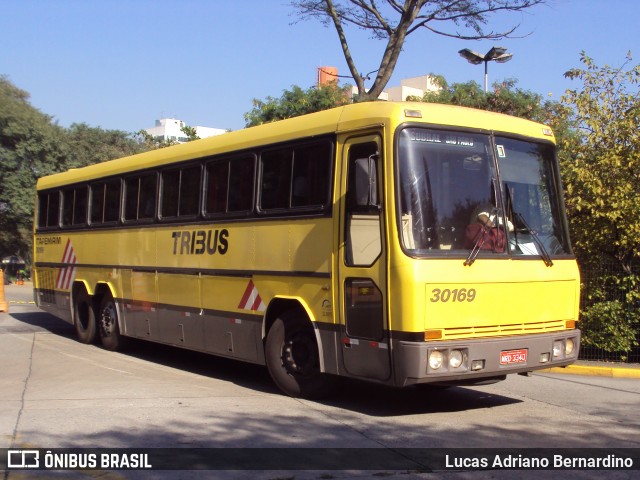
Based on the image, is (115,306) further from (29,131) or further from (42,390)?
(29,131)

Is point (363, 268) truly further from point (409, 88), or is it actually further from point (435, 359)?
point (409, 88)

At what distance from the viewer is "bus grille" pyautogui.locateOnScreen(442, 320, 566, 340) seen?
761 cm

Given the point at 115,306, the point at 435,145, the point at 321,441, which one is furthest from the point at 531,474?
the point at 115,306

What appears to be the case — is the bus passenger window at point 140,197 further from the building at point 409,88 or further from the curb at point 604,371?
the building at point 409,88

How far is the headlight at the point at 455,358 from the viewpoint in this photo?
751 centimetres

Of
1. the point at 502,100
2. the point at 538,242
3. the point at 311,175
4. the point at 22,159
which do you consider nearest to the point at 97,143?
the point at 22,159

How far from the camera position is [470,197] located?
799cm

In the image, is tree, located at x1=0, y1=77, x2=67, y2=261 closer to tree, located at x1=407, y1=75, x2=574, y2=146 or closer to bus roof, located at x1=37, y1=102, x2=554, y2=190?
tree, located at x1=407, y1=75, x2=574, y2=146

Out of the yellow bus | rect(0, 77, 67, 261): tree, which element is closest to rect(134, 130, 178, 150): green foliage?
rect(0, 77, 67, 261): tree

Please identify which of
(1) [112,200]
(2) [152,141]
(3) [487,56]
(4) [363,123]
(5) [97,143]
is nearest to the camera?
(4) [363,123]

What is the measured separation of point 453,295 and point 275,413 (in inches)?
93.7

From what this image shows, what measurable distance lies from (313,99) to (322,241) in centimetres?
2011

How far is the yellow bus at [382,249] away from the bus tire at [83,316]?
4215mm

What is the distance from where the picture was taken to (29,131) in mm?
38625
